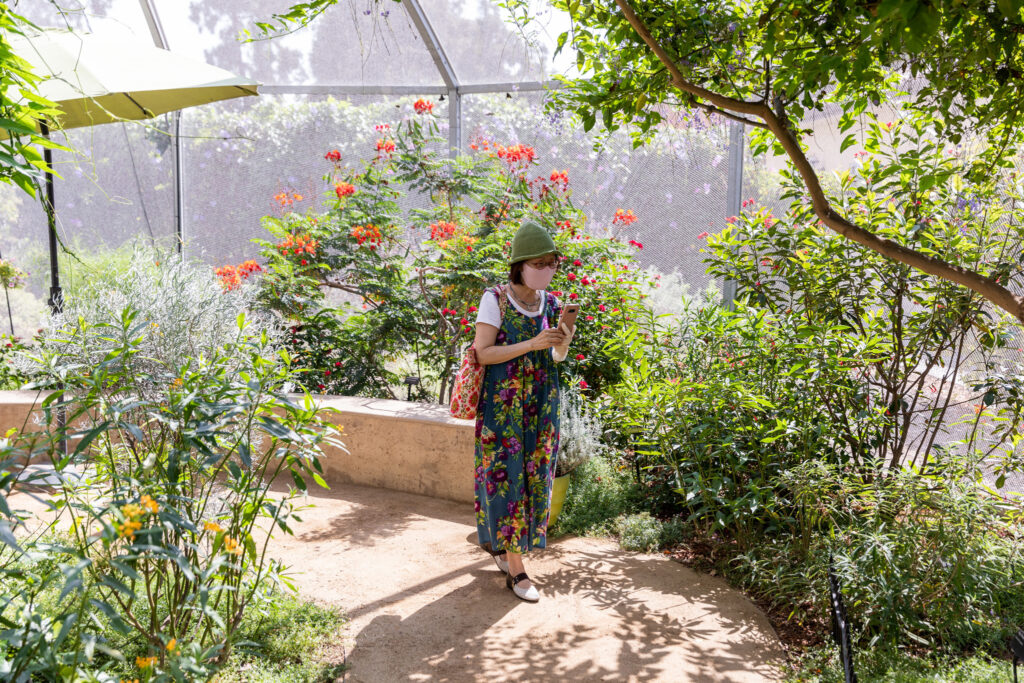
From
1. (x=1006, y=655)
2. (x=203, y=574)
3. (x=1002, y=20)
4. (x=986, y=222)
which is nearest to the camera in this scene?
(x=203, y=574)

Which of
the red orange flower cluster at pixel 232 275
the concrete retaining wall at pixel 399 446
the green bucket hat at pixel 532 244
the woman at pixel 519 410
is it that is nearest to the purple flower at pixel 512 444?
the woman at pixel 519 410

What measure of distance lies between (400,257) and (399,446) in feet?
6.13

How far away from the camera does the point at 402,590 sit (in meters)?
3.31

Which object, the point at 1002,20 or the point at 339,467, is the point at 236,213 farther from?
the point at 1002,20

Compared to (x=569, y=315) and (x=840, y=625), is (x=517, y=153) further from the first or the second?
(x=840, y=625)

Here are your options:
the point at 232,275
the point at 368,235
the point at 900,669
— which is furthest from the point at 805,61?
the point at 232,275

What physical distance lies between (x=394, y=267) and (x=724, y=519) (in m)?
3.25

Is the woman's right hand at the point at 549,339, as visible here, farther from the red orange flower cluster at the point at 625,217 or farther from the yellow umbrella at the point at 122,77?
the red orange flower cluster at the point at 625,217

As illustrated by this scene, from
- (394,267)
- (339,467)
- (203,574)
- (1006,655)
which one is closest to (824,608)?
(1006,655)

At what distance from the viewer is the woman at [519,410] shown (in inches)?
125

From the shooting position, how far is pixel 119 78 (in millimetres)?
4148

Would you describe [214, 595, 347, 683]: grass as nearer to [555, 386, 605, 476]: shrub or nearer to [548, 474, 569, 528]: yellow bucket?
[548, 474, 569, 528]: yellow bucket

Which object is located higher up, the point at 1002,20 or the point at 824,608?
the point at 1002,20

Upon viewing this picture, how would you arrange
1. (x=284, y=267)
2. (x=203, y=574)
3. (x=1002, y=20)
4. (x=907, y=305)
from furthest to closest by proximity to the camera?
1. (x=284, y=267)
2. (x=907, y=305)
3. (x=1002, y=20)
4. (x=203, y=574)
